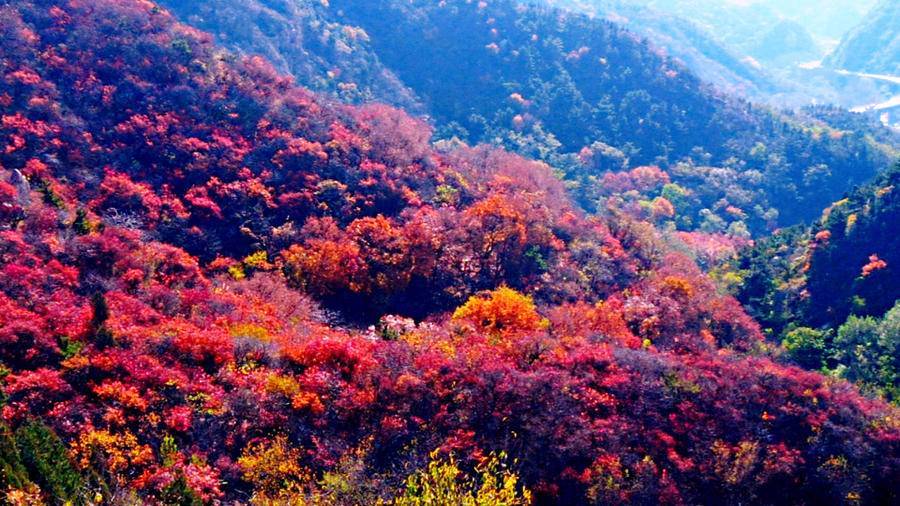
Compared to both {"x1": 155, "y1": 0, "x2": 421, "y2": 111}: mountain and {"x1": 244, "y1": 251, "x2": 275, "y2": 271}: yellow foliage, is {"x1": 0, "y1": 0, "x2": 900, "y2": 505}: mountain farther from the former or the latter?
{"x1": 155, "y1": 0, "x2": 421, "y2": 111}: mountain

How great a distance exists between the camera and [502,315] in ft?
139

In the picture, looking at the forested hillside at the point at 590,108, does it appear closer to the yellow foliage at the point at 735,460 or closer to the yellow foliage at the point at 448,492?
the yellow foliage at the point at 735,460

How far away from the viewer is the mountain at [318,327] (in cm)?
2584

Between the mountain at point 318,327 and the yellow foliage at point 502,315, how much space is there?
0.23m

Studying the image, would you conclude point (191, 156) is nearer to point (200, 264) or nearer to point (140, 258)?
point (200, 264)

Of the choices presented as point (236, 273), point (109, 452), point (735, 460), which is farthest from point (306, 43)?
point (735, 460)

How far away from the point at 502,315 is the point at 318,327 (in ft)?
41.9

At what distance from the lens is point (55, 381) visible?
85.8 feet

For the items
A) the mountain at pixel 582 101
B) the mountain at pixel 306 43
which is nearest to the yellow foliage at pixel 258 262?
the mountain at pixel 306 43

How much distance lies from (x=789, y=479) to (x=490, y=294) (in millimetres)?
25149

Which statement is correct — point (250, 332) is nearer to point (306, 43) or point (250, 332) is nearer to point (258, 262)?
point (258, 262)

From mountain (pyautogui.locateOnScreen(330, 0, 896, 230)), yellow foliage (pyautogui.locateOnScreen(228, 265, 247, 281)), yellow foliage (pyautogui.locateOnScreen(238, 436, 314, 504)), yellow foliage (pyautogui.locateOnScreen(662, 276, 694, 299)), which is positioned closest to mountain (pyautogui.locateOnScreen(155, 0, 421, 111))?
mountain (pyautogui.locateOnScreen(330, 0, 896, 230))

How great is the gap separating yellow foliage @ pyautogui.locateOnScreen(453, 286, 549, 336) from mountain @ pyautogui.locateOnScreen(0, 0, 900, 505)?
23cm

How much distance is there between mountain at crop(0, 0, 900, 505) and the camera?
2584cm
